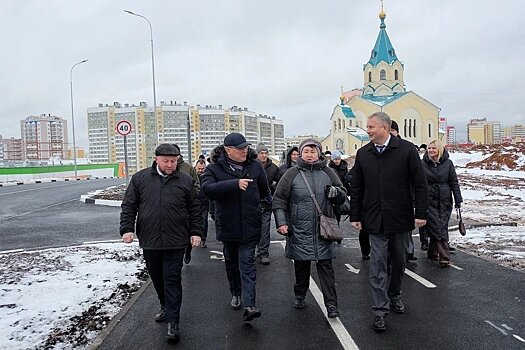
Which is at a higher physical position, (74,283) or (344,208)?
(344,208)

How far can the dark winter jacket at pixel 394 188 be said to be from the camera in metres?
4.37

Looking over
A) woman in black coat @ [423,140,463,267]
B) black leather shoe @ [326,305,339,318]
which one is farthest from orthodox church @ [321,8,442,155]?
black leather shoe @ [326,305,339,318]

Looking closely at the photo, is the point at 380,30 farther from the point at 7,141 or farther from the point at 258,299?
the point at 7,141

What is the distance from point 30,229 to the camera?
444 inches

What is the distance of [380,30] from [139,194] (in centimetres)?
6704

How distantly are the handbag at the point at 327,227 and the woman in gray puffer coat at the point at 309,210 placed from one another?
0.04 meters

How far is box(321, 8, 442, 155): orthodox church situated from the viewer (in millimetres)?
62469

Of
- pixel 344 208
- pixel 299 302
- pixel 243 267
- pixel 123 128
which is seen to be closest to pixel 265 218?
pixel 344 208

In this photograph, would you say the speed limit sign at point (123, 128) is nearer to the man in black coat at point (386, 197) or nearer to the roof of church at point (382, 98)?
the man in black coat at point (386, 197)

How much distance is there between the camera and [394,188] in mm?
4371

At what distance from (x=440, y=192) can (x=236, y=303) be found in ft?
11.8

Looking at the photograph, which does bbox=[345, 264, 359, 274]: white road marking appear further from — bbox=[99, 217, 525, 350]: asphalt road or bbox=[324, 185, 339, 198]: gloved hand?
bbox=[324, 185, 339, 198]: gloved hand

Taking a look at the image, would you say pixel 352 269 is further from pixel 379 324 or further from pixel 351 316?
pixel 379 324

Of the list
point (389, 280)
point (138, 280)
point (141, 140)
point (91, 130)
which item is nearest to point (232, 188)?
point (389, 280)
